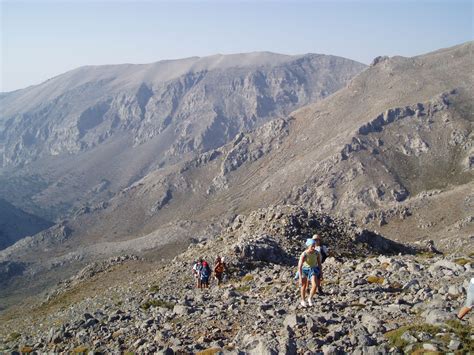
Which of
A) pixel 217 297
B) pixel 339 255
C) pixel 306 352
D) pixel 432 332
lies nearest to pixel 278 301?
pixel 217 297

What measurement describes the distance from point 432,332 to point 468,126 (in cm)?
19891

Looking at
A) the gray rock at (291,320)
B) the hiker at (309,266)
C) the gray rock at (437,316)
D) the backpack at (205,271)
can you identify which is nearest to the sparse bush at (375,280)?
the hiker at (309,266)

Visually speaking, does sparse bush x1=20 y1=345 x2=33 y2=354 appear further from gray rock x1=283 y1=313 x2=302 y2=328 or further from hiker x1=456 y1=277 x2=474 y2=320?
hiker x1=456 y1=277 x2=474 y2=320

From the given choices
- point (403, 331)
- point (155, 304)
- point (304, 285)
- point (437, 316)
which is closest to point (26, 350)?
point (155, 304)

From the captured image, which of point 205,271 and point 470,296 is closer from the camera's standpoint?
point 470,296

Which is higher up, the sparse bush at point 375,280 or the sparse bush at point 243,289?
the sparse bush at point 375,280

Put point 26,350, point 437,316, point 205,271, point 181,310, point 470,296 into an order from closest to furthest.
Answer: point 470,296 → point 437,316 → point 181,310 → point 26,350 → point 205,271

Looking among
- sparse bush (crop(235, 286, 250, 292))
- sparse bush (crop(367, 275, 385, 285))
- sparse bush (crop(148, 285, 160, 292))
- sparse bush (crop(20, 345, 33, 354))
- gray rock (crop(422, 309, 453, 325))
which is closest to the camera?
gray rock (crop(422, 309, 453, 325))

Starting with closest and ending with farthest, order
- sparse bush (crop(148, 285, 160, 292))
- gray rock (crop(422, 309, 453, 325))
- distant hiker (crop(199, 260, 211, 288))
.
A: gray rock (crop(422, 309, 453, 325)), distant hiker (crop(199, 260, 211, 288)), sparse bush (crop(148, 285, 160, 292))

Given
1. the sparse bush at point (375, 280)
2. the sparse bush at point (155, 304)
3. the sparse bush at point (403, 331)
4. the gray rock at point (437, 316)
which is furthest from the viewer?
the sparse bush at point (155, 304)

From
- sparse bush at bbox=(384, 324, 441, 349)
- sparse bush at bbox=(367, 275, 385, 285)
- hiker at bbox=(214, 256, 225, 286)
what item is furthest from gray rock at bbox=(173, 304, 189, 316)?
hiker at bbox=(214, 256, 225, 286)

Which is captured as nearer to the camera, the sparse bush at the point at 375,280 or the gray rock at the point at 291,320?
the gray rock at the point at 291,320

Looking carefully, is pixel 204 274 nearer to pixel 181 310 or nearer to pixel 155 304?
pixel 155 304

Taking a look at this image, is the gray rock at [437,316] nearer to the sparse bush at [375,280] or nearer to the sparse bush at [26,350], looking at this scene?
the sparse bush at [375,280]
